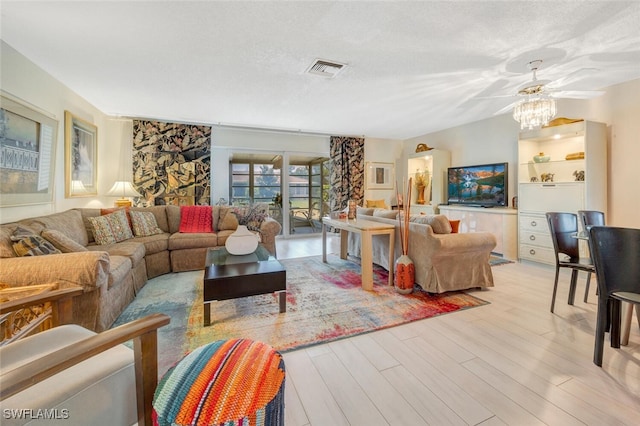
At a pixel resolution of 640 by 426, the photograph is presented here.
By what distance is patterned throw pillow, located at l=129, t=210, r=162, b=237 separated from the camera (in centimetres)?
364

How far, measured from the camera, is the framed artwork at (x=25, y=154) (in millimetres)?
2346

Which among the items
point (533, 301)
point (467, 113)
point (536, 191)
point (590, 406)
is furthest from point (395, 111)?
point (590, 406)

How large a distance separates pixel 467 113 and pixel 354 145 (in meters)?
2.54

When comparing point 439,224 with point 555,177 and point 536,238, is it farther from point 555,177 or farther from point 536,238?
point 555,177

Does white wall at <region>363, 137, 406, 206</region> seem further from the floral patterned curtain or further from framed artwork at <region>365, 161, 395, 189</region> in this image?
the floral patterned curtain

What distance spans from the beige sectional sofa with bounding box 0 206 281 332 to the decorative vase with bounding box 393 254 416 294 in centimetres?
195

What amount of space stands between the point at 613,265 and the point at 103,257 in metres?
3.41

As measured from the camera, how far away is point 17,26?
2186 mm

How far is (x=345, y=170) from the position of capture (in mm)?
6449

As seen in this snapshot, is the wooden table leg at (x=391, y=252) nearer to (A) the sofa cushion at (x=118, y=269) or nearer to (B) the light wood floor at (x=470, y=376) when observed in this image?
(B) the light wood floor at (x=470, y=376)

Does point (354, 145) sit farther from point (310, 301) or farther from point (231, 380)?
point (231, 380)

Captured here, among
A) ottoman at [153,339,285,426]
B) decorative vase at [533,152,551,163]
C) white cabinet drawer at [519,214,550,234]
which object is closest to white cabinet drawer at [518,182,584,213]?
white cabinet drawer at [519,214,550,234]

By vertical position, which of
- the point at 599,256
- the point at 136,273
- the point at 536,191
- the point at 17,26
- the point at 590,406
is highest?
the point at 17,26

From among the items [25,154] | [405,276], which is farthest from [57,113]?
[405,276]
